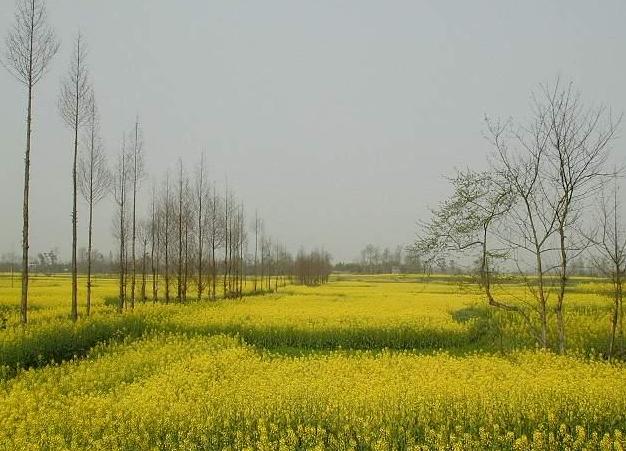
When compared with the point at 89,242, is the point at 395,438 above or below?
below

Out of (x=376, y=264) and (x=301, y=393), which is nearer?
(x=301, y=393)

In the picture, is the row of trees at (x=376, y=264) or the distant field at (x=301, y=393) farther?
the row of trees at (x=376, y=264)

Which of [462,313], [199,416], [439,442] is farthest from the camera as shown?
[462,313]

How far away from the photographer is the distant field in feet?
26.0

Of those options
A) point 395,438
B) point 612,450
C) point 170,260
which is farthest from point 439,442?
point 170,260

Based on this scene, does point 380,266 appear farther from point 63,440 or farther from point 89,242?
point 63,440

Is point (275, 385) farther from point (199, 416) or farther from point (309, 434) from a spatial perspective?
point (309, 434)

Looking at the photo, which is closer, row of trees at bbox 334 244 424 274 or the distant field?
the distant field

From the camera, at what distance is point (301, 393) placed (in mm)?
9945

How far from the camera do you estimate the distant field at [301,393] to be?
793 centimetres

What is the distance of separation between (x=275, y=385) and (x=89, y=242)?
1552 centimetres

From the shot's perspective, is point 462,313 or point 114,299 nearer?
point 462,313

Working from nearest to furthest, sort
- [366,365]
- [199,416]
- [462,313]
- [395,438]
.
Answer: [395,438] → [199,416] → [366,365] → [462,313]

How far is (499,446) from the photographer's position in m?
7.71
